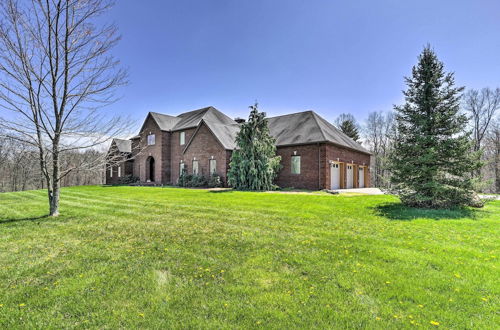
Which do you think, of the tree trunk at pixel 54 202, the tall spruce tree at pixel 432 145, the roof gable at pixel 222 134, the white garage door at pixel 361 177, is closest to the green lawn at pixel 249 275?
the tree trunk at pixel 54 202

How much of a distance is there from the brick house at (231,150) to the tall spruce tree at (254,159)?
2081mm

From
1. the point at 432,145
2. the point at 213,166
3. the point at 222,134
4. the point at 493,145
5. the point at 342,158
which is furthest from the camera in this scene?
the point at 493,145

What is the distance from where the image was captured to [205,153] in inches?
925

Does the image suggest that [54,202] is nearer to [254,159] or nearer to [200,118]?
[254,159]

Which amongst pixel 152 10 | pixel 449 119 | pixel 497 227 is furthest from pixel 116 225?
pixel 449 119

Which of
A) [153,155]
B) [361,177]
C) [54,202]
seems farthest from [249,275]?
[153,155]

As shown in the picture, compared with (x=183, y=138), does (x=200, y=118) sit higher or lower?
higher

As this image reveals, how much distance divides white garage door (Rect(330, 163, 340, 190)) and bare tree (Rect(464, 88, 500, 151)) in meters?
21.5

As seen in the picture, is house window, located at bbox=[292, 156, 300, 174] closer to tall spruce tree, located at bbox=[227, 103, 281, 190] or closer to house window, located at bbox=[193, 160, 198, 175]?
tall spruce tree, located at bbox=[227, 103, 281, 190]

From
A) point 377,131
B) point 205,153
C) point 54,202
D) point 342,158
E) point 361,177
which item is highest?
point 377,131

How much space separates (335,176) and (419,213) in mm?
11741

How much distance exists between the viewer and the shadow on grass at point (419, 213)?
27.4 feet

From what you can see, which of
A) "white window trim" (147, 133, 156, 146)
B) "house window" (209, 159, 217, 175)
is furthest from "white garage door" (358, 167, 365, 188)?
"white window trim" (147, 133, 156, 146)

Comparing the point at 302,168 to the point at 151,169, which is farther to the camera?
the point at 151,169
